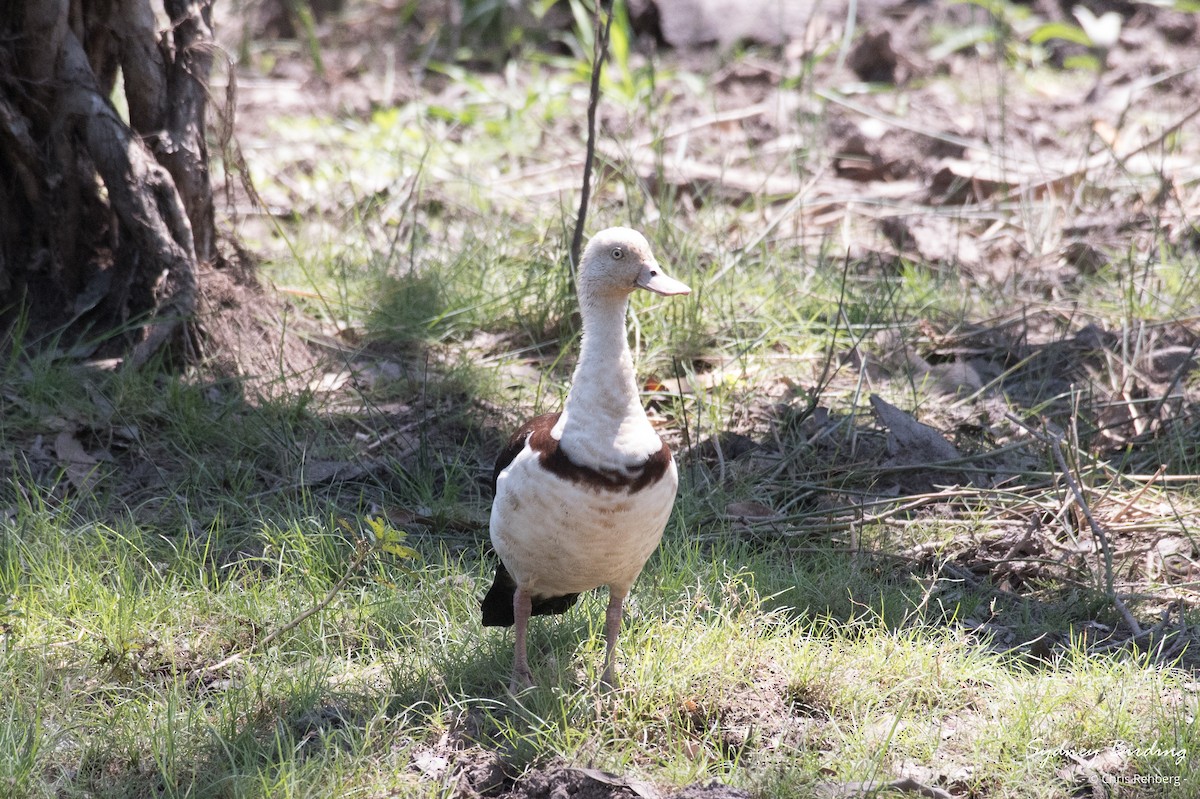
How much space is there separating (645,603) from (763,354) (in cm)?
157

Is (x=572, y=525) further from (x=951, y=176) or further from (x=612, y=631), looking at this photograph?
(x=951, y=176)

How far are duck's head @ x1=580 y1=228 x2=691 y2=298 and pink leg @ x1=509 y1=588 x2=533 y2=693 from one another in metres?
0.76

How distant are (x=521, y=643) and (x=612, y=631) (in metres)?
0.23

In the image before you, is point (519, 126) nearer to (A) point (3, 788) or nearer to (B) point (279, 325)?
(B) point (279, 325)

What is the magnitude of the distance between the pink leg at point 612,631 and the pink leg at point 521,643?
7.3 inches

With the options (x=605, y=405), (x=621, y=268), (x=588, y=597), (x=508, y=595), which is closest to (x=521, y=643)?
(x=508, y=595)

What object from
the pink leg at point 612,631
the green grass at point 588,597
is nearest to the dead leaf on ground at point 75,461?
the green grass at point 588,597

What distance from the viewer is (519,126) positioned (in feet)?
21.6

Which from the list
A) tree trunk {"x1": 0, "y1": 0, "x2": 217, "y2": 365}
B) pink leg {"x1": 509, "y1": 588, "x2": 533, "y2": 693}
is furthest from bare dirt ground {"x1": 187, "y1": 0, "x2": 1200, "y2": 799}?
tree trunk {"x1": 0, "y1": 0, "x2": 217, "y2": 365}

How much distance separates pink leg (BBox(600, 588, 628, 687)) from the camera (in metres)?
2.89

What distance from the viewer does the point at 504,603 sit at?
310 cm

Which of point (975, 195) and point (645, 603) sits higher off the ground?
point (975, 195)

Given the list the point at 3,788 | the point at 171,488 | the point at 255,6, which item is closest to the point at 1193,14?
the point at 255,6

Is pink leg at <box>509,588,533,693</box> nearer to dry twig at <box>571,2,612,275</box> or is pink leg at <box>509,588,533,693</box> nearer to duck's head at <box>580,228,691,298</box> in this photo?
duck's head at <box>580,228,691,298</box>
